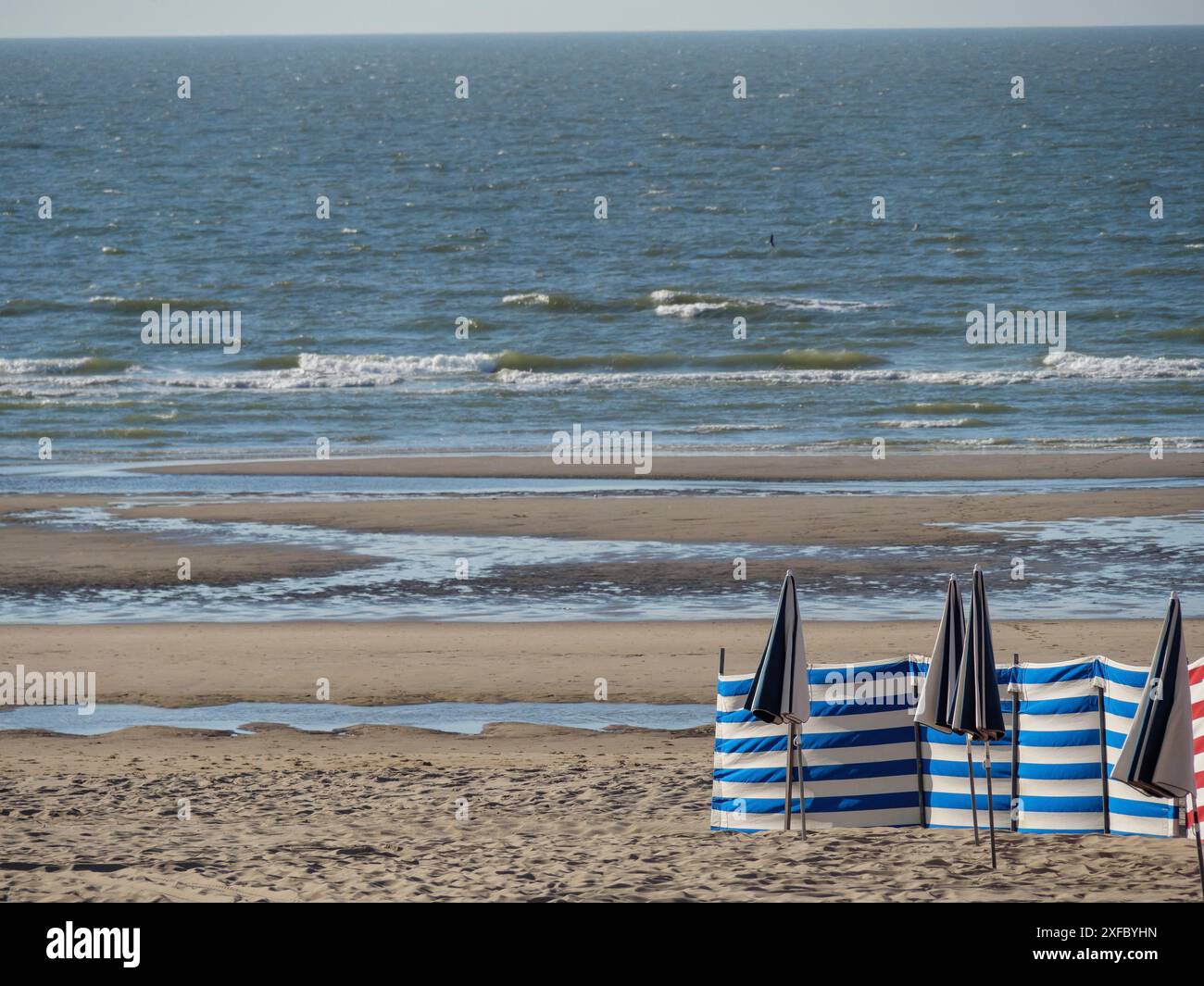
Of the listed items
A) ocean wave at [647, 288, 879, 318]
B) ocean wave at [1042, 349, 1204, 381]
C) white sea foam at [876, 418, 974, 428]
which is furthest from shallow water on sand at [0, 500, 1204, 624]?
ocean wave at [647, 288, 879, 318]

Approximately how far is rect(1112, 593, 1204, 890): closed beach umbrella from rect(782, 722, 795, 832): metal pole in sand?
238cm

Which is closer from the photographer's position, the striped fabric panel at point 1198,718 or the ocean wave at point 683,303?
the striped fabric panel at point 1198,718

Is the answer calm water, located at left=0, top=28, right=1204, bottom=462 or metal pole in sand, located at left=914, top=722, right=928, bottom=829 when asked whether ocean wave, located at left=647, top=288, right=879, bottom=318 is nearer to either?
calm water, located at left=0, top=28, right=1204, bottom=462

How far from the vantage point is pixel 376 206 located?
228 ft

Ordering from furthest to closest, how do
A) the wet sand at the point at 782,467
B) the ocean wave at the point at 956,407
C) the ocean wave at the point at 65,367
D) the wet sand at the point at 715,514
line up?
the ocean wave at the point at 65,367 → the ocean wave at the point at 956,407 → the wet sand at the point at 782,467 → the wet sand at the point at 715,514

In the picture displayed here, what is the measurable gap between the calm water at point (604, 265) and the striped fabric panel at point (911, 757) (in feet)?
65.1

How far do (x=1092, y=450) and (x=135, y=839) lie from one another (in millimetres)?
22303

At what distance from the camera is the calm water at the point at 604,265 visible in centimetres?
3462

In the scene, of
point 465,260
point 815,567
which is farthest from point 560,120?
point 815,567

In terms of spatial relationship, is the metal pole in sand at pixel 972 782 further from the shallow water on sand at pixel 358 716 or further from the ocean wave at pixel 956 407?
the ocean wave at pixel 956 407

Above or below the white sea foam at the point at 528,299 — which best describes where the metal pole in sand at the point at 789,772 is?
below

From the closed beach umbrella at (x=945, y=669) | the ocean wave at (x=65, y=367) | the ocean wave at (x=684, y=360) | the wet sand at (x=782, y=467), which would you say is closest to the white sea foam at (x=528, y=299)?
the ocean wave at (x=684, y=360)

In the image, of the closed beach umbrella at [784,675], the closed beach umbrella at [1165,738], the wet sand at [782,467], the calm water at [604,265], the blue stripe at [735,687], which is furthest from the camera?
the calm water at [604,265]

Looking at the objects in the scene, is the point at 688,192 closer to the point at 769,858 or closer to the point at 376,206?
the point at 376,206
